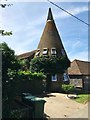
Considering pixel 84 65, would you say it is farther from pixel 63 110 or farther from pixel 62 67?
pixel 63 110

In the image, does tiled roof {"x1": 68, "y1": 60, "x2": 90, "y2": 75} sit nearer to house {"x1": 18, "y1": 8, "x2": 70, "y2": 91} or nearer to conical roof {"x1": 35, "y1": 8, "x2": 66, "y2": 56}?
house {"x1": 18, "y1": 8, "x2": 70, "y2": 91}

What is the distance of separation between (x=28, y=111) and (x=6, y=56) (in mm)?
3380

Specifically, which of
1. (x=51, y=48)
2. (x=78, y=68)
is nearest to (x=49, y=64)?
(x=51, y=48)

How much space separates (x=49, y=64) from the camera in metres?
35.2

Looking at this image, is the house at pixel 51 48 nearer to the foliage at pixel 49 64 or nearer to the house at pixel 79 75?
the foliage at pixel 49 64

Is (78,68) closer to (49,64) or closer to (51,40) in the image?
(51,40)

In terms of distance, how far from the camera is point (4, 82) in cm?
1373

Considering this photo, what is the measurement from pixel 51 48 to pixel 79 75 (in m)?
9.71

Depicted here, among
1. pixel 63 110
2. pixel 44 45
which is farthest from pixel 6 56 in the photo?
pixel 44 45

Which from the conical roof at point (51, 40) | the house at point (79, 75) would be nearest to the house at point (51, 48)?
the conical roof at point (51, 40)

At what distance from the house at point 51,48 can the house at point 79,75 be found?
7.44 metres

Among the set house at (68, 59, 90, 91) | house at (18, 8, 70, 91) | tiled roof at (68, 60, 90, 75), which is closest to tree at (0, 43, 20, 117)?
house at (18, 8, 70, 91)

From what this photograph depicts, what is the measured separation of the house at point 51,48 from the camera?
36688 mm

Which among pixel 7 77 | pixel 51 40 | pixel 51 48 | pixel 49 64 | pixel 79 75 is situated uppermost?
pixel 51 40
